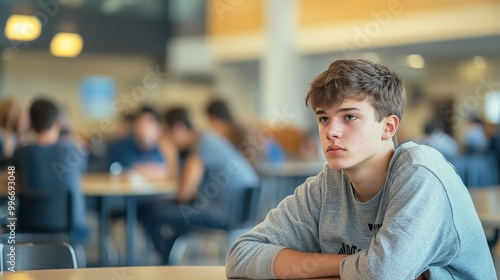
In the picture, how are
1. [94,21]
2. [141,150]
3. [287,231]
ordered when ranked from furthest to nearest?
[94,21] < [141,150] < [287,231]

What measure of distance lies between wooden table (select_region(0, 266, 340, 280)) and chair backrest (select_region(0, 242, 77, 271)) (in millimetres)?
194

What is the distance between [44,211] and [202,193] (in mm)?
934

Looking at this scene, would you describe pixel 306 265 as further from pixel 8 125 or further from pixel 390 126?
pixel 8 125

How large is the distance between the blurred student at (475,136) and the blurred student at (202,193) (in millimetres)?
4528

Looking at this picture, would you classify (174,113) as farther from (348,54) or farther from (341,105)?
(348,54)

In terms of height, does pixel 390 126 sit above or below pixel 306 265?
above

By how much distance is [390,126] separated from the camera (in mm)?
1592

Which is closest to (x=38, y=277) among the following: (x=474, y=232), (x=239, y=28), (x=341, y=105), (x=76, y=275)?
(x=76, y=275)

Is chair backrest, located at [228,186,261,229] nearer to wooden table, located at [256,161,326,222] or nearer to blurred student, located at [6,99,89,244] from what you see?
blurred student, located at [6,99,89,244]

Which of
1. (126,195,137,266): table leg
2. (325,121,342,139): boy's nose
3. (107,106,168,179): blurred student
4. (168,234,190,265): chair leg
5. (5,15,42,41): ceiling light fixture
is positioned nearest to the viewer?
(325,121,342,139): boy's nose

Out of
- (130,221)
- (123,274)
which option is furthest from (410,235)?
(130,221)

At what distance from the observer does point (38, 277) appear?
157 cm

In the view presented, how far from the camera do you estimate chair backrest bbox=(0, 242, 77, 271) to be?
184cm

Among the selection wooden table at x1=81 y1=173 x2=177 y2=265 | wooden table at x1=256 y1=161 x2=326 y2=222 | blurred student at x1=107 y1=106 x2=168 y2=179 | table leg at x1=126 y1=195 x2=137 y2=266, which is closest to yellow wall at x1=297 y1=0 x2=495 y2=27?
wooden table at x1=256 y1=161 x2=326 y2=222
